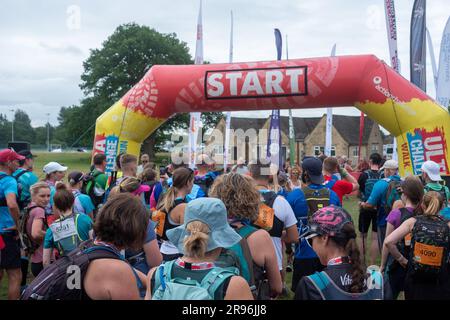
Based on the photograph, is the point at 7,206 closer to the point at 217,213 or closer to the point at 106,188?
the point at 106,188

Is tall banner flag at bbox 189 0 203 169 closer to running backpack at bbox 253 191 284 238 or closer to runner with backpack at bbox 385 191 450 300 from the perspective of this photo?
running backpack at bbox 253 191 284 238

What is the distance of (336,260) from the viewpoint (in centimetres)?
211

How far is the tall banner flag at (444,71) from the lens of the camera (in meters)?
9.26

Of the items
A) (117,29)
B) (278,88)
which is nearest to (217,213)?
(278,88)

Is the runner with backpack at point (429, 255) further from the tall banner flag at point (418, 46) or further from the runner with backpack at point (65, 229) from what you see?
the tall banner flag at point (418, 46)

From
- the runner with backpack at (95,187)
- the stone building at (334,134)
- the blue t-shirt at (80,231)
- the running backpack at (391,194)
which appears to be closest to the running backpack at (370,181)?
the running backpack at (391,194)

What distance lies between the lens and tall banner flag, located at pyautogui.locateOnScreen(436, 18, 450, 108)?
30.4 feet

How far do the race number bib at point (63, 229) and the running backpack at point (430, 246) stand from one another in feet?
9.07

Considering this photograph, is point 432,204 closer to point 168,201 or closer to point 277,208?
point 277,208

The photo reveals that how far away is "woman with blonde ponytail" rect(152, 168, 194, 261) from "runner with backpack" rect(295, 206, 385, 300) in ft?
5.25

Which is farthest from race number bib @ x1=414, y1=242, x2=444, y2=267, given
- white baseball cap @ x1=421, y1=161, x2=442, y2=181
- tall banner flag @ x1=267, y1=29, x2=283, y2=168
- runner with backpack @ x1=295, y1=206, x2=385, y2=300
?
tall banner flag @ x1=267, y1=29, x2=283, y2=168

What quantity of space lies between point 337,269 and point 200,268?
2.18 feet

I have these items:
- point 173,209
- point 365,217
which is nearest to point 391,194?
point 365,217

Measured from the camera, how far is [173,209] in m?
3.65
